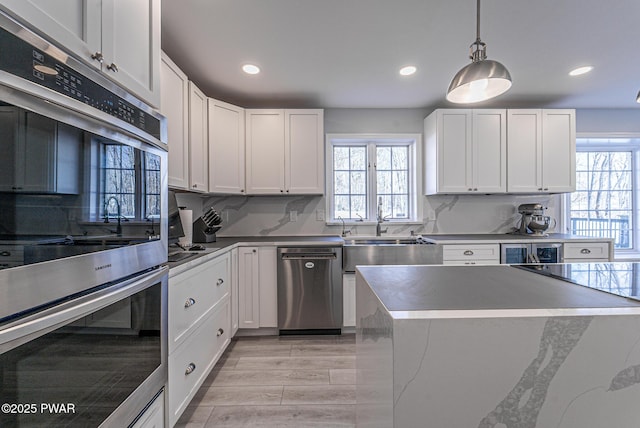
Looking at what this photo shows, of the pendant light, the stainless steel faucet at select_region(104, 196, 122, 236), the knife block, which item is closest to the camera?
the stainless steel faucet at select_region(104, 196, 122, 236)

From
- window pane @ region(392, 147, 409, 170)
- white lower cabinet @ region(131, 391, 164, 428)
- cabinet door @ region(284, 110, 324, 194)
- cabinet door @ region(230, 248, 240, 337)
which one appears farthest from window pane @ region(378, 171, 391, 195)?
white lower cabinet @ region(131, 391, 164, 428)

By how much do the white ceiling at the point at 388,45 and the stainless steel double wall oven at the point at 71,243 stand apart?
4.09ft

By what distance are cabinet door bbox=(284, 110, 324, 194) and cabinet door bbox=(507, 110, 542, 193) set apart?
211 cm

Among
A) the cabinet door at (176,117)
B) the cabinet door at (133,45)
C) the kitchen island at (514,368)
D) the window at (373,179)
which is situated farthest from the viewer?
the window at (373,179)

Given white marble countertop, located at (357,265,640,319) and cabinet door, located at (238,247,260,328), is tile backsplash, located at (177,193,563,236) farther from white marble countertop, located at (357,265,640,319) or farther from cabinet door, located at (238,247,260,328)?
white marble countertop, located at (357,265,640,319)

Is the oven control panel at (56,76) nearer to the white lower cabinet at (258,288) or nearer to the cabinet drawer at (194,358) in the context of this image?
the cabinet drawer at (194,358)

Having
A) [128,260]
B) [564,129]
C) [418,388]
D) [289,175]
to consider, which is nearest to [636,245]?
[564,129]

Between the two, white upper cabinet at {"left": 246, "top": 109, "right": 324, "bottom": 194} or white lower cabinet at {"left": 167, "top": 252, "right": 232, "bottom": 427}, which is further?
white upper cabinet at {"left": 246, "top": 109, "right": 324, "bottom": 194}

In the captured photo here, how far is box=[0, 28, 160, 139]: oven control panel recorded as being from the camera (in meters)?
0.59

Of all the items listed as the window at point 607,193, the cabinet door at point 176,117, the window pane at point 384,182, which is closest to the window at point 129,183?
the cabinet door at point 176,117

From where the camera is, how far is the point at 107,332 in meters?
0.86

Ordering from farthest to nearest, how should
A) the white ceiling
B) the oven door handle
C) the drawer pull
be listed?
the white ceiling → the drawer pull → the oven door handle

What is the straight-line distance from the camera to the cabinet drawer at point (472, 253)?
2711mm

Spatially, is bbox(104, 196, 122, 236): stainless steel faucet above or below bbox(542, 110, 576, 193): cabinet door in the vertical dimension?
below
